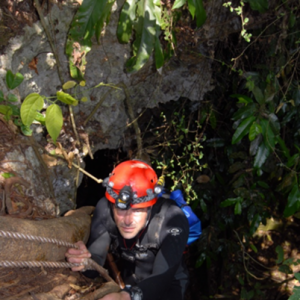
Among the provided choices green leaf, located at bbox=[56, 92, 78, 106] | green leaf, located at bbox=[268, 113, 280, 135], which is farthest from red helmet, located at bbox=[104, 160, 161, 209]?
green leaf, located at bbox=[268, 113, 280, 135]

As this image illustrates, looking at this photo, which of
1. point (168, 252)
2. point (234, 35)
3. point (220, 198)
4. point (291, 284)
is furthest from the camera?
point (291, 284)

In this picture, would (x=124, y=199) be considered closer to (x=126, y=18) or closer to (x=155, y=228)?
(x=155, y=228)

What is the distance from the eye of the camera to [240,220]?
157 inches

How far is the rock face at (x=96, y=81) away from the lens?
2389mm

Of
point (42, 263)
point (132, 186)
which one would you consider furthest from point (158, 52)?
point (42, 263)

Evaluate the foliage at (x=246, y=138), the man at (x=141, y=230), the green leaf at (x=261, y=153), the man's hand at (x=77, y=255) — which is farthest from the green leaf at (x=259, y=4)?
the man's hand at (x=77, y=255)

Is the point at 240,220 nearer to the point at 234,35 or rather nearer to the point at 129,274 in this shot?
the point at 129,274

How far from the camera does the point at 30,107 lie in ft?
6.59

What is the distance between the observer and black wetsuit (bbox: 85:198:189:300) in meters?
2.16

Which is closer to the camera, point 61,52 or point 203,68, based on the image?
point 61,52

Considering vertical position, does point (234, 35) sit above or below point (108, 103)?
above

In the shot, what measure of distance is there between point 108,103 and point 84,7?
1134 mm

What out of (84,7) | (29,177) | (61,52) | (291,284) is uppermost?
(84,7)

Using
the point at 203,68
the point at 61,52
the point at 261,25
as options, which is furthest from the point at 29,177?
the point at 261,25
